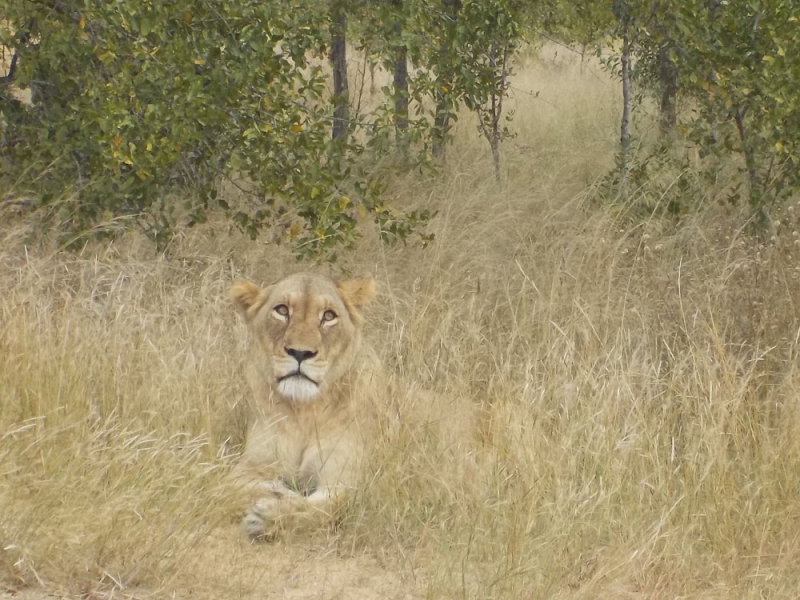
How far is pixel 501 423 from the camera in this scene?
16.3 ft

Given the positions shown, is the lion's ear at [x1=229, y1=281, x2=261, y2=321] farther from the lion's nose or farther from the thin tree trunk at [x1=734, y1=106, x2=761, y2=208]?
the thin tree trunk at [x1=734, y1=106, x2=761, y2=208]

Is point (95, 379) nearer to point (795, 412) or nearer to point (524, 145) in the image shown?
point (795, 412)

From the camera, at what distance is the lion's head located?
4.82m

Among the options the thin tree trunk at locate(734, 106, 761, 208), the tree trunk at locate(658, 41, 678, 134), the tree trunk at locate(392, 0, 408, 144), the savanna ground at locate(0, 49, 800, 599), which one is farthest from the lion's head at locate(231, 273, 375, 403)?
the tree trunk at locate(658, 41, 678, 134)

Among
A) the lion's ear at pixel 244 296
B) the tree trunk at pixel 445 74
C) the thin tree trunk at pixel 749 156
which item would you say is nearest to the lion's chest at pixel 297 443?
the lion's ear at pixel 244 296

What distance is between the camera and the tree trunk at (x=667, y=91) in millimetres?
11953

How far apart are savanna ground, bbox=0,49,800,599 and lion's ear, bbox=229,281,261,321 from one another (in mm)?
329

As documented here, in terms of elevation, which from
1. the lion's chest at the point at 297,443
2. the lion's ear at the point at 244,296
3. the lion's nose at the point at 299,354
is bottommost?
the lion's chest at the point at 297,443

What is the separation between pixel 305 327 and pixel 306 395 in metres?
Result: 0.26

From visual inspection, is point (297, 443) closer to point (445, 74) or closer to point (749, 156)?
point (749, 156)

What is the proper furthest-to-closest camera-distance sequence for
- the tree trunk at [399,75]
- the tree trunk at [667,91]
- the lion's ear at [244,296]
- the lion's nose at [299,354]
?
1. the tree trunk at [667,91]
2. the tree trunk at [399,75]
3. the lion's ear at [244,296]
4. the lion's nose at [299,354]

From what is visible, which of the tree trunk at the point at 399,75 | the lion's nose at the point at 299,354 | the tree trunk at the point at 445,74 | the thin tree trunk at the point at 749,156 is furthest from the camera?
the tree trunk at the point at 445,74

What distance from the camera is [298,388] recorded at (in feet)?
15.8

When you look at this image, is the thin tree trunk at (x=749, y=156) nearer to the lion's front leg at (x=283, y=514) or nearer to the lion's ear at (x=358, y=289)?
the lion's ear at (x=358, y=289)
